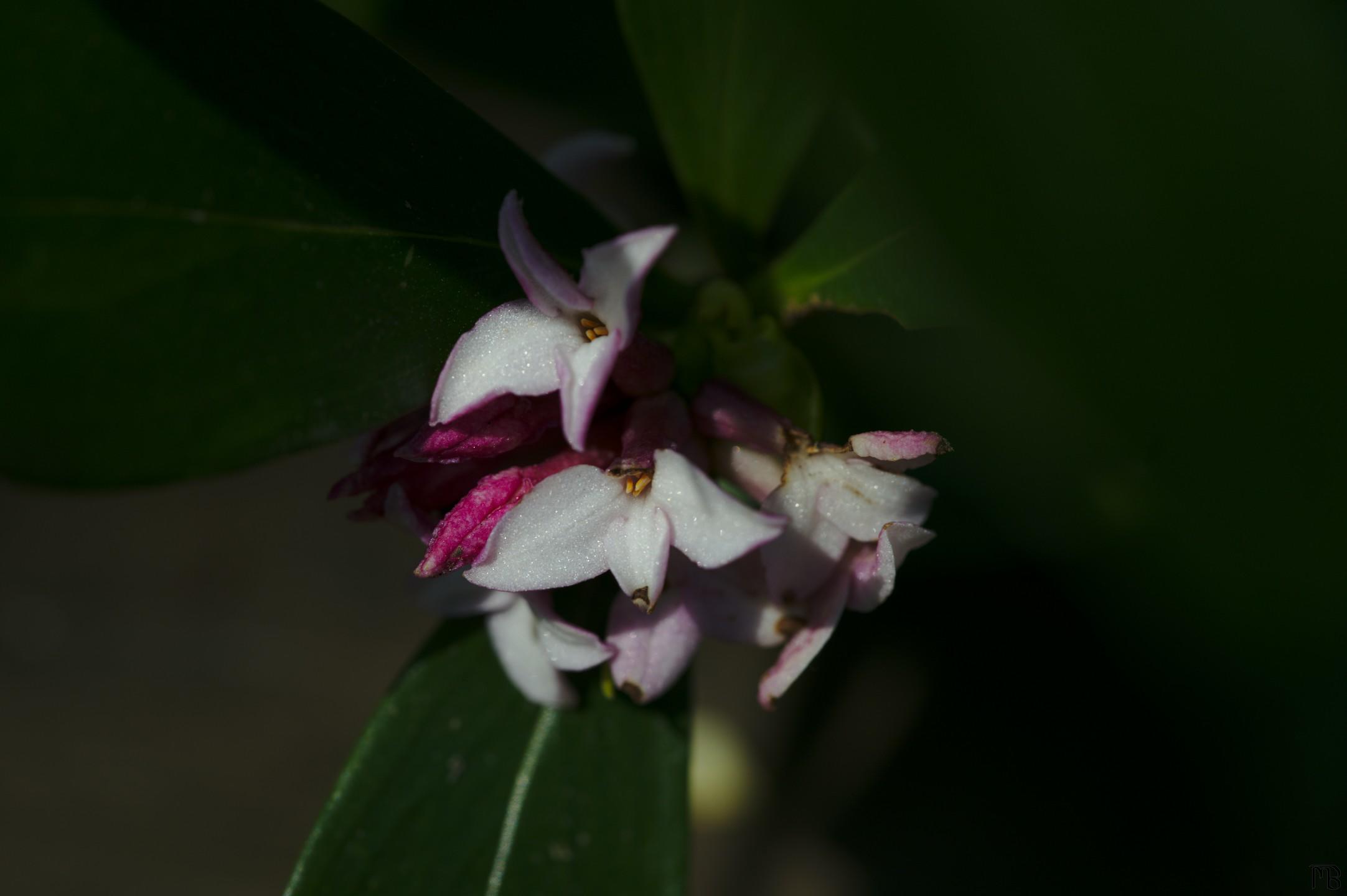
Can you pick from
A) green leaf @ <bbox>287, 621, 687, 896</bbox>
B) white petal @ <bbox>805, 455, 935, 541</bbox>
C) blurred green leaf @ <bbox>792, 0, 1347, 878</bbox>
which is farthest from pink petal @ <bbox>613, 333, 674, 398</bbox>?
green leaf @ <bbox>287, 621, 687, 896</bbox>

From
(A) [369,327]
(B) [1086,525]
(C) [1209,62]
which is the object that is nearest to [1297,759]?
(B) [1086,525]

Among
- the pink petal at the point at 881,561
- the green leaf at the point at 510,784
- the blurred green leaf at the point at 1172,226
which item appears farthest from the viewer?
the green leaf at the point at 510,784

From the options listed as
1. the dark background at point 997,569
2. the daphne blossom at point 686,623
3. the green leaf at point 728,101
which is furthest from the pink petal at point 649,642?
the green leaf at point 728,101

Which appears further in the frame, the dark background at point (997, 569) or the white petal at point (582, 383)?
the white petal at point (582, 383)

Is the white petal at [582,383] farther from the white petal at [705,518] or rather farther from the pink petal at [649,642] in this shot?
A: the pink petal at [649,642]

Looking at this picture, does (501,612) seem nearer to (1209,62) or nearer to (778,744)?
(1209,62)

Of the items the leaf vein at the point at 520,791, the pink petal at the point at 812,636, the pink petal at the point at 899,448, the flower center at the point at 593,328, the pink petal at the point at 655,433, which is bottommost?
the leaf vein at the point at 520,791

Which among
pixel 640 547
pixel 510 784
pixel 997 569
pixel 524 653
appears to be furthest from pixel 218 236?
pixel 997 569

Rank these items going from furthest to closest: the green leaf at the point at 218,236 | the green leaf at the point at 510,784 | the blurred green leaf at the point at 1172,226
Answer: the green leaf at the point at 510,784 → the green leaf at the point at 218,236 → the blurred green leaf at the point at 1172,226
